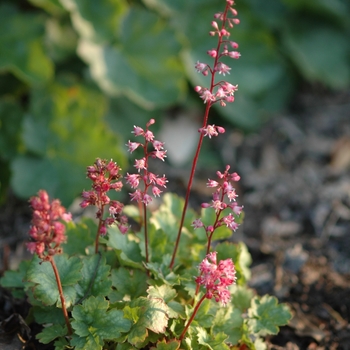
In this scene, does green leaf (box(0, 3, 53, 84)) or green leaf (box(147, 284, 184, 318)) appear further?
green leaf (box(0, 3, 53, 84))

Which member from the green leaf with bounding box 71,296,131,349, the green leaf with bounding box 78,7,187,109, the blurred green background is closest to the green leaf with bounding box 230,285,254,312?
the green leaf with bounding box 71,296,131,349

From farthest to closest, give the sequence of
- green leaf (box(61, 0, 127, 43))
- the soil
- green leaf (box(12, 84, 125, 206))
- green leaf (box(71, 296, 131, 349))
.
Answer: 1. green leaf (box(61, 0, 127, 43))
2. green leaf (box(12, 84, 125, 206))
3. the soil
4. green leaf (box(71, 296, 131, 349))

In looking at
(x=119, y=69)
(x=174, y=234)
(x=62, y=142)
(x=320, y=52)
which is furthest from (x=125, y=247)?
(x=320, y=52)

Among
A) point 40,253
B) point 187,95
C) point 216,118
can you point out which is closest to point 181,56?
point 187,95

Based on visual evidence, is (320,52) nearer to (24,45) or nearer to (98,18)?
(98,18)

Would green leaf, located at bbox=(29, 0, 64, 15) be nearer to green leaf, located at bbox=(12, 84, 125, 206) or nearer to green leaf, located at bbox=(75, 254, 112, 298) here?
green leaf, located at bbox=(12, 84, 125, 206)

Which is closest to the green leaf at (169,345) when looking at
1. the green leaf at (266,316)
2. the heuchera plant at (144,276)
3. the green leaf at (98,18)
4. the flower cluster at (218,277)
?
the heuchera plant at (144,276)

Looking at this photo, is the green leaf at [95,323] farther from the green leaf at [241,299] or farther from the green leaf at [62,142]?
the green leaf at [62,142]

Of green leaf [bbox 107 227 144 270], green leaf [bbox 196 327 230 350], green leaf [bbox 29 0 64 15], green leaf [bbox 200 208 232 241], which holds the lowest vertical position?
green leaf [bbox 196 327 230 350]
